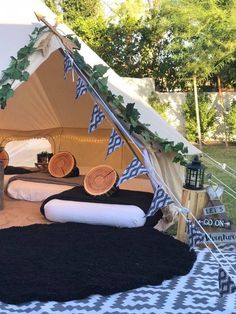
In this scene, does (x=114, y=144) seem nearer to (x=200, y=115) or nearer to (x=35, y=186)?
(x=35, y=186)

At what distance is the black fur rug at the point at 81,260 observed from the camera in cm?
280

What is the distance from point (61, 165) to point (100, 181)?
1.03m

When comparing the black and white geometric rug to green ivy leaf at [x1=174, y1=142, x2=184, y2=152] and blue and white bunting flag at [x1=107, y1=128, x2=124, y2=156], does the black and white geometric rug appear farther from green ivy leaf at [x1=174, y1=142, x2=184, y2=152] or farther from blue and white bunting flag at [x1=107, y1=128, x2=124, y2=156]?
green ivy leaf at [x1=174, y1=142, x2=184, y2=152]

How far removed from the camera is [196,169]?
149 inches

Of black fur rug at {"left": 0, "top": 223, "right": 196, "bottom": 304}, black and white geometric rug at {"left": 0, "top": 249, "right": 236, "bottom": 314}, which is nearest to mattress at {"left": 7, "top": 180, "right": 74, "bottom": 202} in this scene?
black fur rug at {"left": 0, "top": 223, "right": 196, "bottom": 304}

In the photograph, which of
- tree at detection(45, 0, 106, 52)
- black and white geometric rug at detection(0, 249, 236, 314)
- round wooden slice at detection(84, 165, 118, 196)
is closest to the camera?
black and white geometric rug at detection(0, 249, 236, 314)

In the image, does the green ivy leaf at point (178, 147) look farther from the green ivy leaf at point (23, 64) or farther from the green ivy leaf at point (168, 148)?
the green ivy leaf at point (23, 64)

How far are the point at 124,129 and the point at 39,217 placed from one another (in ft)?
4.29

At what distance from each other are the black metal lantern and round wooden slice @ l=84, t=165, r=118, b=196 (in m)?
0.89

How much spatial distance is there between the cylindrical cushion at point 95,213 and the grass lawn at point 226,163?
106cm

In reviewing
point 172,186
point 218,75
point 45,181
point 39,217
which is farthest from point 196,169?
point 218,75

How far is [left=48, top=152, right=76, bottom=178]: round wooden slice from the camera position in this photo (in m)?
5.41

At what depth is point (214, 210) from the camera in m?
3.73

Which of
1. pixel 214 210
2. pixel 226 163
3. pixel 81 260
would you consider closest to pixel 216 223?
pixel 214 210
